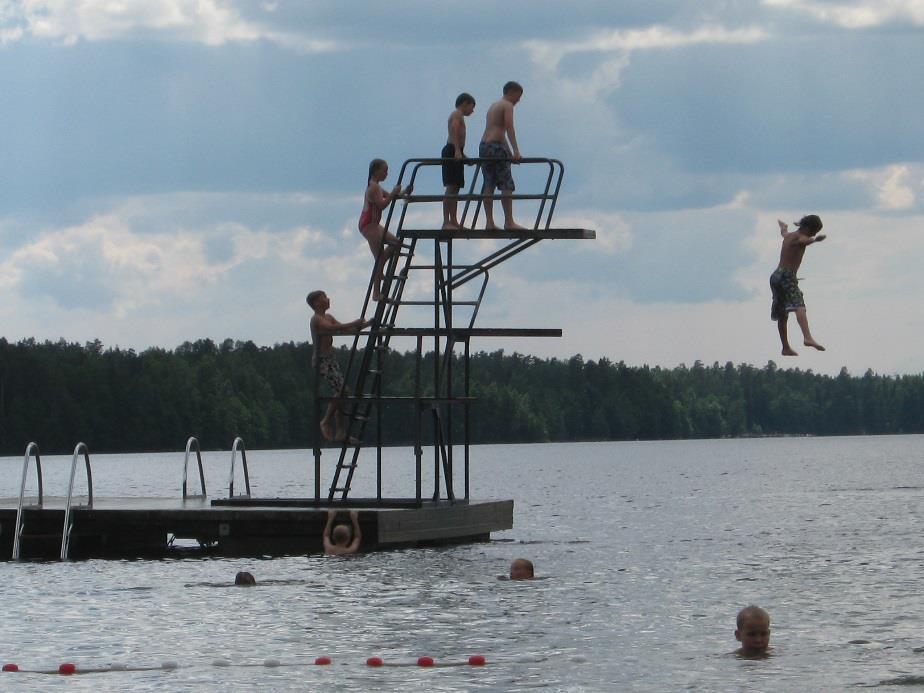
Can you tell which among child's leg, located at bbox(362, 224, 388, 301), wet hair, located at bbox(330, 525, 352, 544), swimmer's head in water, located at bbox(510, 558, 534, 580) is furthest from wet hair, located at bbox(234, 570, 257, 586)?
child's leg, located at bbox(362, 224, 388, 301)

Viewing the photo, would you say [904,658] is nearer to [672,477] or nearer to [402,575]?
[402,575]

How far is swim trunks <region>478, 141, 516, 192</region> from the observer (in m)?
29.8

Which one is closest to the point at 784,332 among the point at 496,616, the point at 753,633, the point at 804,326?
the point at 804,326

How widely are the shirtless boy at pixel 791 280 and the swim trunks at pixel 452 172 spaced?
11.0 m

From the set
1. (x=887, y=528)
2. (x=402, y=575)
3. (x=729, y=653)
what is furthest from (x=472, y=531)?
(x=887, y=528)

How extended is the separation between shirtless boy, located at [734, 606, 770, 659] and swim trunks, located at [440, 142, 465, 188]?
1092 centimetres

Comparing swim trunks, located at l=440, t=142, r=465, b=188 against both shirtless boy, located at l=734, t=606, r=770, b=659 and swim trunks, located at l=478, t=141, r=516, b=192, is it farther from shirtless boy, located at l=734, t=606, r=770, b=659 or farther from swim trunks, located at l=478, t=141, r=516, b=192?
shirtless boy, located at l=734, t=606, r=770, b=659

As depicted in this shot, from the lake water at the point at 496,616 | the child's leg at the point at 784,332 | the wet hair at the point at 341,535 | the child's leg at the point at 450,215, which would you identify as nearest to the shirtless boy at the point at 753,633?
the lake water at the point at 496,616

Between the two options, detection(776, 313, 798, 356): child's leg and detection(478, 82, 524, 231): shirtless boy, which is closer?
detection(776, 313, 798, 356): child's leg

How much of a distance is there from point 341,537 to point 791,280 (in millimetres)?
12216

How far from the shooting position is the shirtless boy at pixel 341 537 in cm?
2950

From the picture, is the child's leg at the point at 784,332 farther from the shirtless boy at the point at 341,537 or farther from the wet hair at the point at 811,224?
the shirtless boy at the point at 341,537

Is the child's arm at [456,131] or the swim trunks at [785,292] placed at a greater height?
the child's arm at [456,131]

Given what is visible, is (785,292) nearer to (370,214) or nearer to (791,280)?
(791,280)
